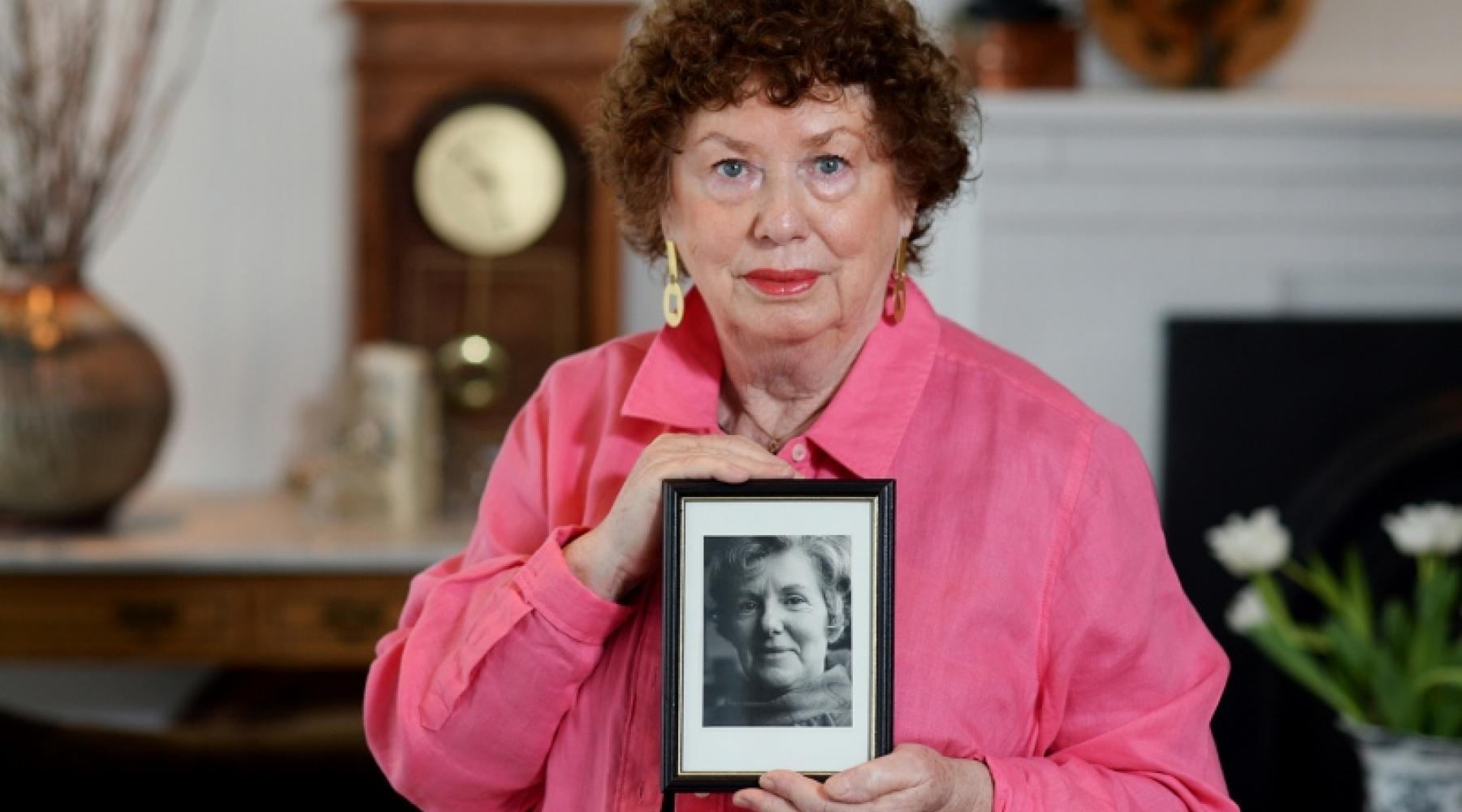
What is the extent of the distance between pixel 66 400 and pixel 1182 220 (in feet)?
5.91

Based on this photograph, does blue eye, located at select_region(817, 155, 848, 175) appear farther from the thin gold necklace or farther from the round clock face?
the round clock face

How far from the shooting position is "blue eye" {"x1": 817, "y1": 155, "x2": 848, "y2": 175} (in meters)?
1.19

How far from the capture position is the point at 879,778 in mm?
1092

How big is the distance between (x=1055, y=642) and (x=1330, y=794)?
76.8 inches

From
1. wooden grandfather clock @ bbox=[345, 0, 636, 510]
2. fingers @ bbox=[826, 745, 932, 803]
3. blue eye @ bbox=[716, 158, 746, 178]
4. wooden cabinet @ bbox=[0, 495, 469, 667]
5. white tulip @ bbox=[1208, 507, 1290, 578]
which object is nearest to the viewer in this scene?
fingers @ bbox=[826, 745, 932, 803]

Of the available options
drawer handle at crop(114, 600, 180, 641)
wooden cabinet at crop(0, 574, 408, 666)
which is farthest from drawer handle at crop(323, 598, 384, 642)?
drawer handle at crop(114, 600, 180, 641)

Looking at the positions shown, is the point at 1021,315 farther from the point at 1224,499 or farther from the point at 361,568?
the point at 361,568

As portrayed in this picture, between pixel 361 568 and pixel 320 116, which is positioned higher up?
pixel 320 116

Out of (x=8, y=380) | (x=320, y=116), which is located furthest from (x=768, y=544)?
(x=320, y=116)

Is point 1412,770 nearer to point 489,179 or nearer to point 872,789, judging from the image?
point 872,789

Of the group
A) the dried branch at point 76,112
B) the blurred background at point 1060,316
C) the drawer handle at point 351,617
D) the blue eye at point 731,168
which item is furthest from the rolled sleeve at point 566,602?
the dried branch at point 76,112

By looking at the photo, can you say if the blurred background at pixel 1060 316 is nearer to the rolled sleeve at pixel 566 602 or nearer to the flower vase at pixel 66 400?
the flower vase at pixel 66 400

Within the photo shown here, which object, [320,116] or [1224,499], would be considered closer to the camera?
[1224,499]

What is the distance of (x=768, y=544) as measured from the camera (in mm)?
1127
